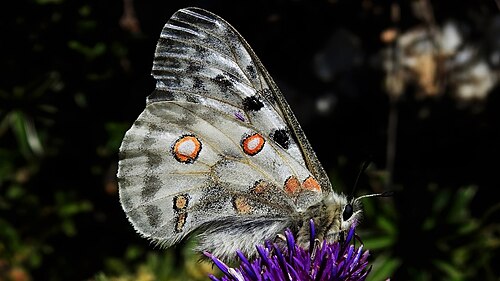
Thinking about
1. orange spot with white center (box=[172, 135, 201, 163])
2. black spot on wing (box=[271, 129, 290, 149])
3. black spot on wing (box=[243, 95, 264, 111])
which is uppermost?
black spot on wing (box=[243, 95, 264, 111])

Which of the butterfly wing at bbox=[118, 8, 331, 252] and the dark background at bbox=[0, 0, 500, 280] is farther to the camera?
the dark background at bbox=[0, 0, 500, 280]

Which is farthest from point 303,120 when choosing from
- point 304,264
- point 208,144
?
point 304,264

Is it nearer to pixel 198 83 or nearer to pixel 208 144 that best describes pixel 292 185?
pixel 208 144

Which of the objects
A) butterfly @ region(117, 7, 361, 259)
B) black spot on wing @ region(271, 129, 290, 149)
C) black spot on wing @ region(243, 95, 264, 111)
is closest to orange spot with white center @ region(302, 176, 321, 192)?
butterfly @ region(117, 7, 361, 259)

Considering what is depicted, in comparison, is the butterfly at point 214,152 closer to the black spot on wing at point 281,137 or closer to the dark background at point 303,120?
the black spot on wing at point 281,137

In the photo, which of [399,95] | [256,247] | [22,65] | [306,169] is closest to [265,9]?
[399,95]

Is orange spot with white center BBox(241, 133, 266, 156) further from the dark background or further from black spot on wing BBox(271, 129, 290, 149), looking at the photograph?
the dark background
